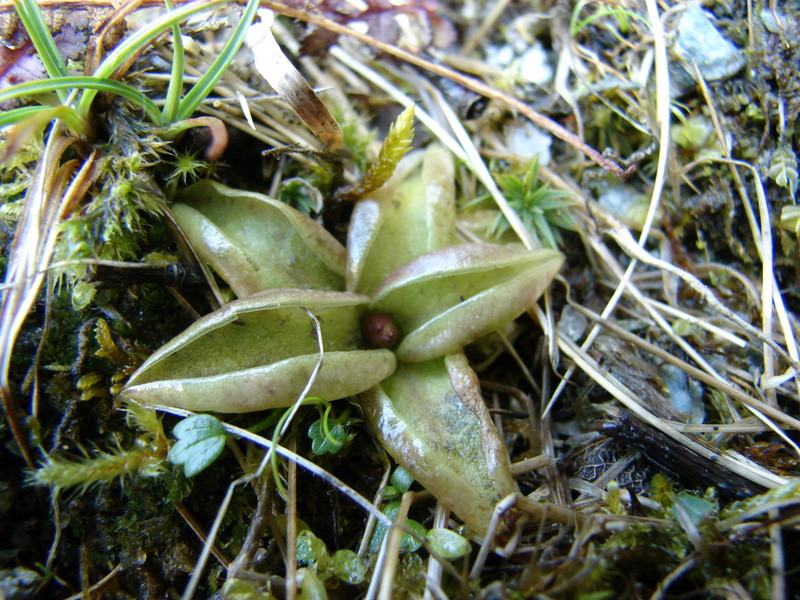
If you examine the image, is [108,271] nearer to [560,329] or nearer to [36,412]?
[36,412]

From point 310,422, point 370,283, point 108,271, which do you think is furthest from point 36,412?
point 370,283

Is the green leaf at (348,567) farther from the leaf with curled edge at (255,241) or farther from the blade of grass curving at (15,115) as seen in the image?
the blade of grass curving at (15,115)

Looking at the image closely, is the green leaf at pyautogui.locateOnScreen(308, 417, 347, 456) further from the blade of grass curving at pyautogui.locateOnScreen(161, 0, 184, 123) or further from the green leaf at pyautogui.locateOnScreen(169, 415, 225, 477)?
the blade of grass curving at pyautogui.locateOnScreen(161, 0, 184, 123)

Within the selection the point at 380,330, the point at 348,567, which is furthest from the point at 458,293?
the point at 348,567

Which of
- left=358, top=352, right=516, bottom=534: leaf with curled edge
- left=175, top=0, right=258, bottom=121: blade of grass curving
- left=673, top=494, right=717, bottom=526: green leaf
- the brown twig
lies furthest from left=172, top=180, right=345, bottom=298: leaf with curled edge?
left=673, top=494, right=717, bottom=526: green leaf

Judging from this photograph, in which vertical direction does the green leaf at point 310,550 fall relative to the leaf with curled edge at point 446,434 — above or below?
below

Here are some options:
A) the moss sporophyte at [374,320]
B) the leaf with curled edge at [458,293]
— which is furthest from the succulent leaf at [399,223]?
the leaf with curled edge at [458,293]
